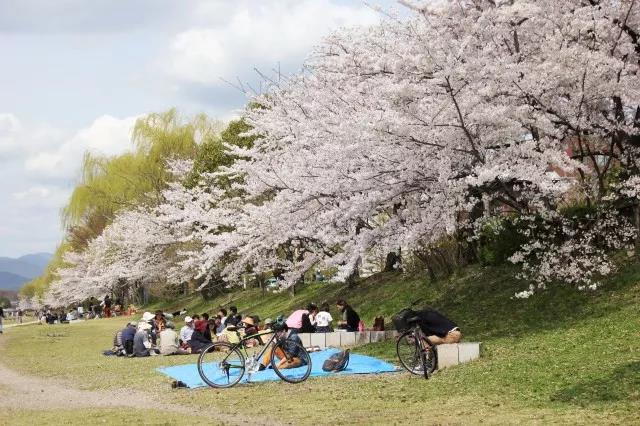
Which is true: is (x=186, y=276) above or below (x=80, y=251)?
below

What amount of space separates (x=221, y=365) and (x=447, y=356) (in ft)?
11.7

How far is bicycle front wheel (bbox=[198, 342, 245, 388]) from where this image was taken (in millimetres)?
12250

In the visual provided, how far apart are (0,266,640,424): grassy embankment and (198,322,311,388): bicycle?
0.92 feet

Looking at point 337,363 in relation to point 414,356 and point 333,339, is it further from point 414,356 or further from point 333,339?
point 333,339

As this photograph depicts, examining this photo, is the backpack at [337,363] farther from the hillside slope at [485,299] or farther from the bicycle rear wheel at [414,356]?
the hillside slope at [485,299]

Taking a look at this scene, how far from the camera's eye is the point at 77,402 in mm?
11516

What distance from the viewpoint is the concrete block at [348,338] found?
1731 centimetres

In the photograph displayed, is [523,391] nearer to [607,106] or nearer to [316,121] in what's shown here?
[607,106]

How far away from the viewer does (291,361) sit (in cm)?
1252

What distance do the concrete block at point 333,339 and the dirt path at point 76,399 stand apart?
18.4 feet

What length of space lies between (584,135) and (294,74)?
10695 mm

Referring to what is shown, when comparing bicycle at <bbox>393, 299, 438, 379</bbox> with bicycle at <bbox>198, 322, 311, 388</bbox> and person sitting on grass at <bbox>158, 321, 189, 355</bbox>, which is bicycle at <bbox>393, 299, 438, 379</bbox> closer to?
bicycle at <bbox>198, 322, 311, 388</bbox>

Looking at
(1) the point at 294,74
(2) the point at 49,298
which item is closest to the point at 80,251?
(2) the point at 49,298

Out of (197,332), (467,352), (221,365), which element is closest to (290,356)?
(221,365)
